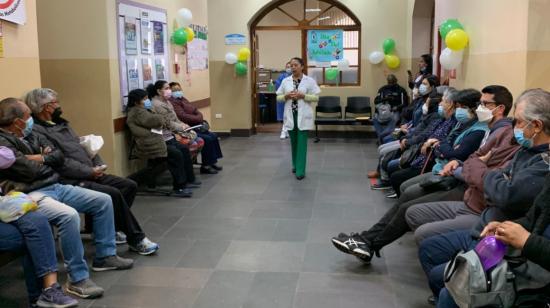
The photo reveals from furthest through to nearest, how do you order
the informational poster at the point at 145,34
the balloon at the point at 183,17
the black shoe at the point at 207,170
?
the balloon at the point at 183,17 → the black shoe at the point at 207,170 → the informational poster at the point at 145,34

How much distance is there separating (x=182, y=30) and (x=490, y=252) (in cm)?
601

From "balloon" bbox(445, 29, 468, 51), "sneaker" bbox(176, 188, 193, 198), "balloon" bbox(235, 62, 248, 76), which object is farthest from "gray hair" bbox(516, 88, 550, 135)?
"balloon" bbox(235, 62, 248, 76)

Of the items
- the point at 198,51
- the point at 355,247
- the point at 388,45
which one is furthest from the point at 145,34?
the point at 388,45

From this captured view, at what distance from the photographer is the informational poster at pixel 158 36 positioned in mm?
6953

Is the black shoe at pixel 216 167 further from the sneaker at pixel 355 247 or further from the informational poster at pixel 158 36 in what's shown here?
the sneaker at pixel 355 247

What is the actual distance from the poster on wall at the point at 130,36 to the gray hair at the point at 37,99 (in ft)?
7.77

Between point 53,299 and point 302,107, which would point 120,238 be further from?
point 302,107

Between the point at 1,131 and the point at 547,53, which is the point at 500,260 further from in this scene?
the point at 1,131

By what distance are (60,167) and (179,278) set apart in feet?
3.77

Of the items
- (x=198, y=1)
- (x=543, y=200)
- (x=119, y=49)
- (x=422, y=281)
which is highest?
(x=198, y=1)

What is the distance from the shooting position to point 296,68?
682 cm

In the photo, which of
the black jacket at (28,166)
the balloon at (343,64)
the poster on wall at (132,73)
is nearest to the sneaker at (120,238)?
the black jacket at (28,166)

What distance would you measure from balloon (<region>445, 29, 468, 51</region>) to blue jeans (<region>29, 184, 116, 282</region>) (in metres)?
3.75

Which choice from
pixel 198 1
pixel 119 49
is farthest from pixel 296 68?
pixel 198 1
